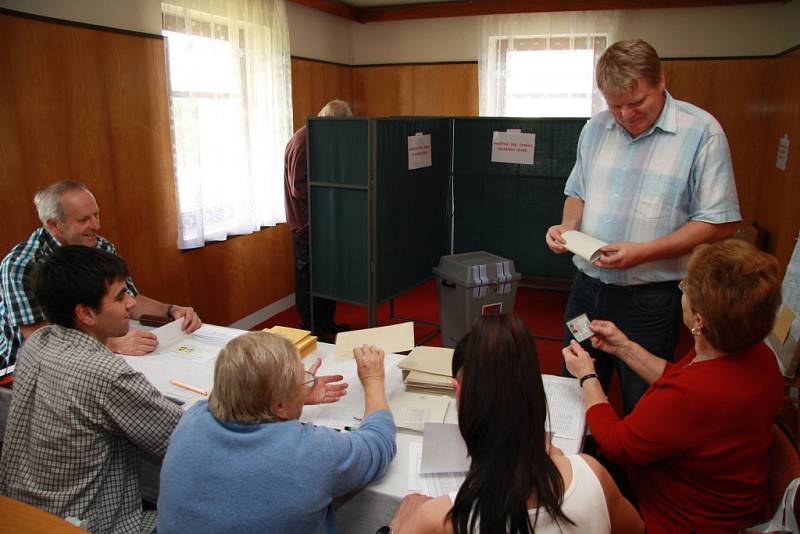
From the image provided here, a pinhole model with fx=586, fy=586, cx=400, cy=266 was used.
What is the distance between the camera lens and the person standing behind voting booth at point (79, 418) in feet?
4.64

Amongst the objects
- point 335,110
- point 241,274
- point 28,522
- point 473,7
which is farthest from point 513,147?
point 28,522

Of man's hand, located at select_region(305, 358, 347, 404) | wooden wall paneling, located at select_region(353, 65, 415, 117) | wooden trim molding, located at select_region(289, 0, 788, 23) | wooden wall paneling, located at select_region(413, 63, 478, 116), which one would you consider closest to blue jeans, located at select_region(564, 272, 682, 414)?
man's hand, located at select_region(305, 358, 347, 404)

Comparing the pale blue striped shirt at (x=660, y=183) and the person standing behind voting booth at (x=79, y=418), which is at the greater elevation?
the pale blue striped shirt at (x=660, y=183)

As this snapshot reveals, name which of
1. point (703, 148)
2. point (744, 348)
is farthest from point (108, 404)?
point (703, 148)

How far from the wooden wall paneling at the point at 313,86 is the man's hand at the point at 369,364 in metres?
3.82

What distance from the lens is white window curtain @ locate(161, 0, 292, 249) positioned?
12.1 feet

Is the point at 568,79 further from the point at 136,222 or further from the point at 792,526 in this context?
the point at 792,526

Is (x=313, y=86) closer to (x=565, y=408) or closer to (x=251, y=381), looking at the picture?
(x=565, y=408)

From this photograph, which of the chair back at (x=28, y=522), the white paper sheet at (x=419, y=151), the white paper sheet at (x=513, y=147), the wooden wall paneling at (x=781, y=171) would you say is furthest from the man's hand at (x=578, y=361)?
the white paper sheet at (x=513, y=147)

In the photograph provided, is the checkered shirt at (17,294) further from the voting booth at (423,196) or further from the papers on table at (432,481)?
the voting booth at (423,196)

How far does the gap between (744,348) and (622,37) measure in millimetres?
4626

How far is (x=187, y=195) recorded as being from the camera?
3.84 metres

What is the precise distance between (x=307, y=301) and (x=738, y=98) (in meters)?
4.00

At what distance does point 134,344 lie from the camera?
6.88 ft
